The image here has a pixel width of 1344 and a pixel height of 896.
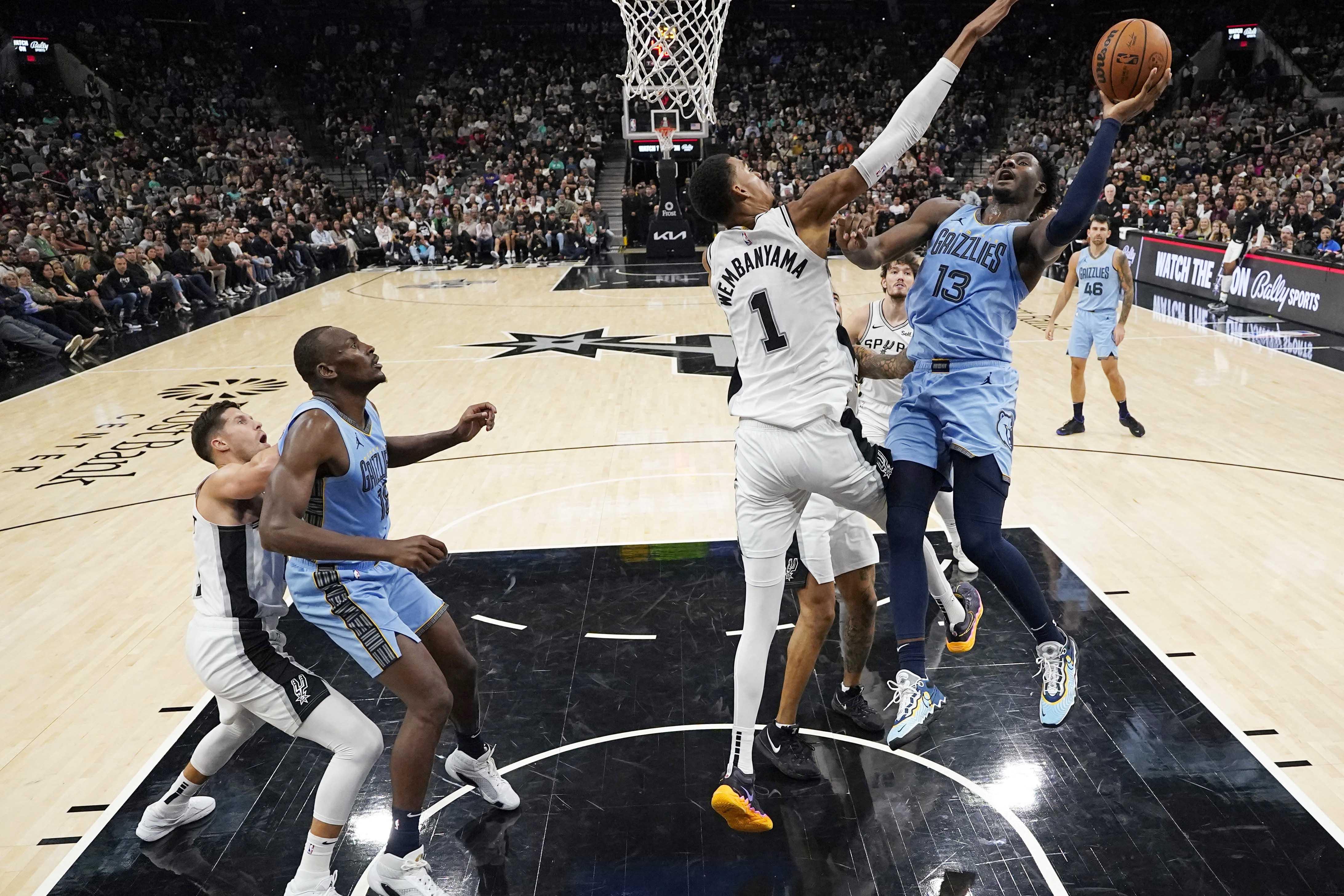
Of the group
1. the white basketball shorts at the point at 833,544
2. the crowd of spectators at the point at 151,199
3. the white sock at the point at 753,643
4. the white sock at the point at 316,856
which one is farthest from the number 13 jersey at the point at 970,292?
the crowd of spectators at the point at 151,199

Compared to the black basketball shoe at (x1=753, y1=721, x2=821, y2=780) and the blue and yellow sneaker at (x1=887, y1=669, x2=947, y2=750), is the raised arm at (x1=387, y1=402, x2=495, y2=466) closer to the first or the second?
the black basketball shoe at (x1=753, y1=721, x2=821, y2=780)

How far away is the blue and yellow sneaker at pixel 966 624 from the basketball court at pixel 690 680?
363mm

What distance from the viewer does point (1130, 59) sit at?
3.50 meters

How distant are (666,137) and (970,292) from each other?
611 inches

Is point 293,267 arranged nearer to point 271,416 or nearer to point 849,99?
point 271,416

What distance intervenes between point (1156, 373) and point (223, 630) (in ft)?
31.1

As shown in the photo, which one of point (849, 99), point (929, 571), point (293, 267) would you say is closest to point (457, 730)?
point (929, 571)

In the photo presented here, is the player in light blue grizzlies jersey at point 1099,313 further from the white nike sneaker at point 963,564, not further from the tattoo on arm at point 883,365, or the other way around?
the tattoo on arm at point 883,365

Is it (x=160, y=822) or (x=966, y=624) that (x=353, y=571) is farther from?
(x=966, y=624)

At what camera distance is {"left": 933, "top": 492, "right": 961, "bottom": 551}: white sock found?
521 centimetres

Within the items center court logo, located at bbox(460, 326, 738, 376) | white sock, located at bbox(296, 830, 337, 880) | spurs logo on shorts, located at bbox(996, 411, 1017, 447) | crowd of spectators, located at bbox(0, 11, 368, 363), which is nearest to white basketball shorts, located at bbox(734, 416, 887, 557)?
spurs logo on shorts, located at bbox(996, 411, 1017, 447)

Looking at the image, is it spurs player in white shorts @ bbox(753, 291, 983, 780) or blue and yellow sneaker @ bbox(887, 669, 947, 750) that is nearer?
blue and yellow sneaker @ bbox(887, 669, 947, 750)

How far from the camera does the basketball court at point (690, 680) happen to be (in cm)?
331

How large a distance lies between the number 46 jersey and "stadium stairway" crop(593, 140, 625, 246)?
21.1 meters
